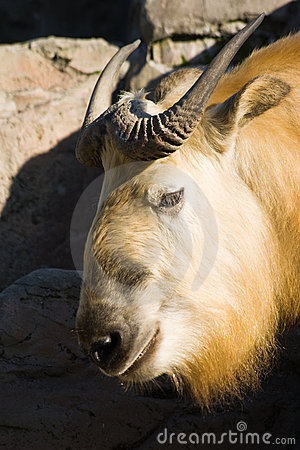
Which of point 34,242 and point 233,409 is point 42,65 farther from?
point 233,409

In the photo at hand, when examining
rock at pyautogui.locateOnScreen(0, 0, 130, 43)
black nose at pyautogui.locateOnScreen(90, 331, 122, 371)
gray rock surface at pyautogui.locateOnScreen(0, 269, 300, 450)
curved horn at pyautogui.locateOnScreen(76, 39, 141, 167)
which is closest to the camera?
black nose at pyautogui.locateOnScreen(90, 331, 122, 371)

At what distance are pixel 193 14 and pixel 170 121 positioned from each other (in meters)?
2.42

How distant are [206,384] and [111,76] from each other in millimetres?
1677

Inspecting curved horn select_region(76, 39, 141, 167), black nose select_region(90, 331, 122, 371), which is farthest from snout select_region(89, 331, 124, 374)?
curved horn select_region(76, 39, 141, 167)

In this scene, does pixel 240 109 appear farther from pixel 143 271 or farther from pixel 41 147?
pixel 41 147

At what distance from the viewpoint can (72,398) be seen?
334cm

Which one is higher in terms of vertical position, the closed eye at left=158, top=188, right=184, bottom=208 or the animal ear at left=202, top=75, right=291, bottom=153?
the animal ear at left=202, top=75, right=291, bottom=153

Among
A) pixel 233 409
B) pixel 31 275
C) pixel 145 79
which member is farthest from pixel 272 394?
pixel 145 79

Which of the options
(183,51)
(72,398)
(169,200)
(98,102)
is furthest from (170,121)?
(183,51)

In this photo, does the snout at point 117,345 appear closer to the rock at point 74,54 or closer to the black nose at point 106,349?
the black nose at point 106,349

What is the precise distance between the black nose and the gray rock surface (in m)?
1.09

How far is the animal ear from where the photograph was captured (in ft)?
8.15

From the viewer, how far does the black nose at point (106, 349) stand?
2318mm

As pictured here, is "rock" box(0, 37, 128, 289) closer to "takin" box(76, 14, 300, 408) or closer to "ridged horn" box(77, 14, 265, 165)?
"takin" box(76, 14, 300, 408)
